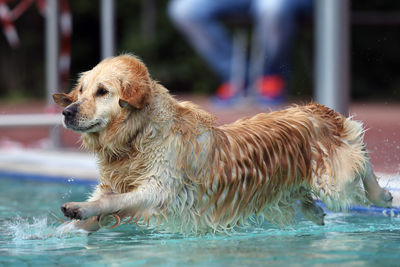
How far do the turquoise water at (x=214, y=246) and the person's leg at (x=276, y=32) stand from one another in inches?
209

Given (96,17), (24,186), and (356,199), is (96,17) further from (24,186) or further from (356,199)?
(356,199)

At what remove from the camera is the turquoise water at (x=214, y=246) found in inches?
141

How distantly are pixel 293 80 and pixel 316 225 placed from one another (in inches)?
529

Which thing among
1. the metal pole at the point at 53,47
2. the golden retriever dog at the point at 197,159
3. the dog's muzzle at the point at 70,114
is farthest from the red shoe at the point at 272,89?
the dog's muzzle at the point at 70,114

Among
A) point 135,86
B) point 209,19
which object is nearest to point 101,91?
point 135,86

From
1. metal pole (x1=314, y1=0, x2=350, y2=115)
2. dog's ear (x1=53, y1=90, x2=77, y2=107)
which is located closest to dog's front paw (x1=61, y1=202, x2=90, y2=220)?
dog's ear (x1=53, y1=90, x2=77, y2=107)

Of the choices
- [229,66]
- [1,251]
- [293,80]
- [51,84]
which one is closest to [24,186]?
[51,84]

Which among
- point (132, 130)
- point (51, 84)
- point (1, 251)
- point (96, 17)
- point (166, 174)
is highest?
point (96, 17)

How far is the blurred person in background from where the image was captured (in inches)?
402

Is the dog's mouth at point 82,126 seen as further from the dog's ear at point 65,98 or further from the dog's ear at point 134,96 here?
the dog's ear at point 65,98

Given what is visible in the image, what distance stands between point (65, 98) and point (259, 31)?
7.38m

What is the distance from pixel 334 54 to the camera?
258 inches

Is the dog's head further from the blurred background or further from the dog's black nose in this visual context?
the blurred background

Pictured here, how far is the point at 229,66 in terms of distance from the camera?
38.3 feet
